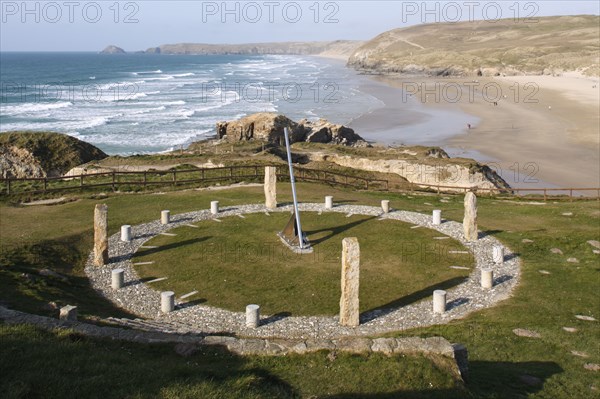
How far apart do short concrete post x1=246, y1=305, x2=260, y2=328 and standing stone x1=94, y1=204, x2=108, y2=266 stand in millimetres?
8508

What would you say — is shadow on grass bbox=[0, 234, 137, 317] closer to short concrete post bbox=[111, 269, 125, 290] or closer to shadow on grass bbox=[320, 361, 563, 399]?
short concrete post bbox=[111, 269, 125, 290]

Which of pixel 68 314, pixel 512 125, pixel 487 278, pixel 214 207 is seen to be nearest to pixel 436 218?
pixel 487 278

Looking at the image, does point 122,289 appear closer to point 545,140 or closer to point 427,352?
point 427,352

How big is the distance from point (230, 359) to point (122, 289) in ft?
28.6

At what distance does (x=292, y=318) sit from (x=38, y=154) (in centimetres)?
3451

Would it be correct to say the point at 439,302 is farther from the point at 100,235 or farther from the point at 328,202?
the point at 100,235

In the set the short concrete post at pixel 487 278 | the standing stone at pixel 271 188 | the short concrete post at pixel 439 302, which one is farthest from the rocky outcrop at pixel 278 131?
the short concrete post at pixel 439 302

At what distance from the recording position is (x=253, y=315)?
1770cm

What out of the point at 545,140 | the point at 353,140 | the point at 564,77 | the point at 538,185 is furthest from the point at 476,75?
the point at 538,185

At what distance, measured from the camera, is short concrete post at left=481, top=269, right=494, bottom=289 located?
21.1m

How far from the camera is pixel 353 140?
6794cm

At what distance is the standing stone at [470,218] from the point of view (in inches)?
1015

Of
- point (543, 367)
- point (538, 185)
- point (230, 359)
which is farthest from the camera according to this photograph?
point (538, 185)

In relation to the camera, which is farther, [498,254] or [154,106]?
[154,106]
